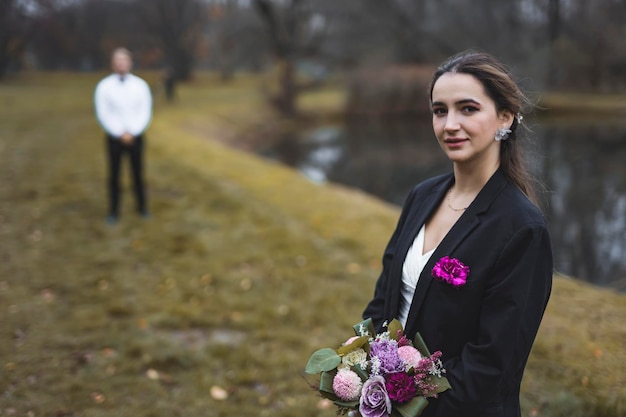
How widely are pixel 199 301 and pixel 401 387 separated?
4106 millimetres

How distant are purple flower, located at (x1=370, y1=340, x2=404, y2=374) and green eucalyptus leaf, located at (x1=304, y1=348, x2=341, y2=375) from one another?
14cm

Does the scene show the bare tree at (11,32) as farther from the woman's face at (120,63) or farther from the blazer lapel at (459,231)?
the blazer lapel at (459,231)

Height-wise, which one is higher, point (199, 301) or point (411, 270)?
point (411, 270)

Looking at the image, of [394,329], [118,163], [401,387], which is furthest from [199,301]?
[401,387]

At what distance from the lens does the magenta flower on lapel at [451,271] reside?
5.91 ft

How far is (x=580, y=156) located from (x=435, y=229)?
556 inches

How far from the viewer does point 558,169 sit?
43.6 ft

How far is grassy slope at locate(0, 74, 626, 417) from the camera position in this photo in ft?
12.8

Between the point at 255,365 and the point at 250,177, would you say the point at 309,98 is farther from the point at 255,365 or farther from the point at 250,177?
the point at 255,365

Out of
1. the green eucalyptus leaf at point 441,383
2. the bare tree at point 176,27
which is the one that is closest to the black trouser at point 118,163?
the green eucalyptus leaf at point 441,383

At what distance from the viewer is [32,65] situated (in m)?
28.4

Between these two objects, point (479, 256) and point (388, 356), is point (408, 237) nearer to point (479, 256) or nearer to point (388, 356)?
point (479, 256)

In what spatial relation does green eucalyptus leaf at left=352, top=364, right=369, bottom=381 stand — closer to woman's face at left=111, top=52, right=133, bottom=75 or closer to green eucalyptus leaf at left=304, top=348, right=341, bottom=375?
green eucalyptus leaf at left=304, top=348, right=341, bottom=375

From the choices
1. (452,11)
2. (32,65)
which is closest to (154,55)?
(32,65)
